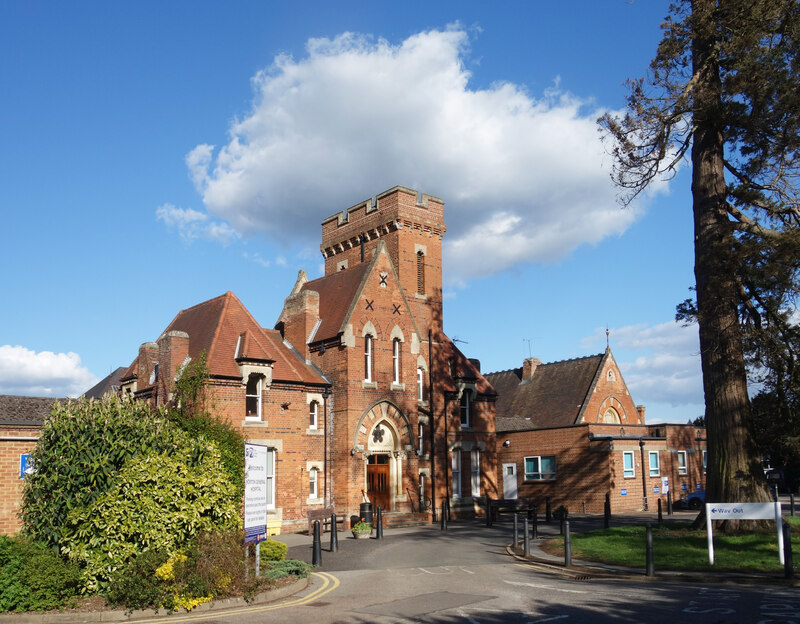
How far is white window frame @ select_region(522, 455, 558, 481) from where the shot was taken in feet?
128

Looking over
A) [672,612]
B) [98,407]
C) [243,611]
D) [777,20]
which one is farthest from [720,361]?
[98,407]

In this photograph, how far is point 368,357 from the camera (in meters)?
33.2

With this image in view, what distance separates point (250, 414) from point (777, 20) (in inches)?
877

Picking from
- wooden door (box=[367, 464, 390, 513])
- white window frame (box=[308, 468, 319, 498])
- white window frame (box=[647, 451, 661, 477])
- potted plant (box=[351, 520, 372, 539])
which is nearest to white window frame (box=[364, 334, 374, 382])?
wooden door (box=[367, 464, 390, 513])

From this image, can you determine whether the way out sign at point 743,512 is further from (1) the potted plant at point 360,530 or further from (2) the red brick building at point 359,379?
(2) the red brick building at point 359,379

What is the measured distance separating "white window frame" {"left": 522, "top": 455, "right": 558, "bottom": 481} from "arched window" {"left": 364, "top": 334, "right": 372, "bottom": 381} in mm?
12320

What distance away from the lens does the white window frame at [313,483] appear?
3098 centimetres

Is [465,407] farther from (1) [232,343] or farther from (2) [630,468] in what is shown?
(1) [232,343]

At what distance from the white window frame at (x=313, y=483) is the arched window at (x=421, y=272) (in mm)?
11556

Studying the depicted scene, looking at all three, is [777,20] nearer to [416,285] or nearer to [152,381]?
[416,285]

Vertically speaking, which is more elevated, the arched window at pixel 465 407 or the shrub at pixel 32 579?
the arched window at pixel 465 407

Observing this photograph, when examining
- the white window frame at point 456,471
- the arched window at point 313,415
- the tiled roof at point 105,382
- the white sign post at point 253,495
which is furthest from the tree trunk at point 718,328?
the tiled roof at point 105,382

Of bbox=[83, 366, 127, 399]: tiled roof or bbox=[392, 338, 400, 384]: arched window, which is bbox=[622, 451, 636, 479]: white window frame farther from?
bbox=[83, 366, 127, 399]: tiled roof

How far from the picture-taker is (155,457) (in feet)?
48.1
